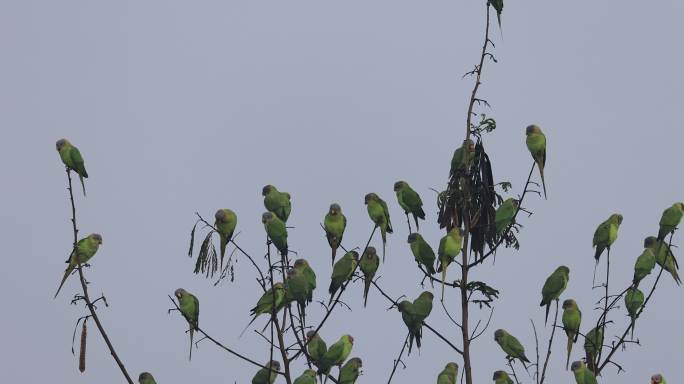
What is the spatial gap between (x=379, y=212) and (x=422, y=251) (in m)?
0.85

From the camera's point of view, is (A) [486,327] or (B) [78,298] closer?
(B) [78,298]

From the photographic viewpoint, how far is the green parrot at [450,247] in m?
9.66

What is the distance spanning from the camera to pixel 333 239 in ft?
36.7

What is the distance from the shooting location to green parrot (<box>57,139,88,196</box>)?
11.9 m

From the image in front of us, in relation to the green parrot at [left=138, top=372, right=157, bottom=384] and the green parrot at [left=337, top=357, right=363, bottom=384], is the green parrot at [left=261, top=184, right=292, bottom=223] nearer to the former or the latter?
the green parrot at [left=337, top=357, right=363, bottom=384]

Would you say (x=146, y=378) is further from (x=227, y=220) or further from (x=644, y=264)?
(x=644, y=264)

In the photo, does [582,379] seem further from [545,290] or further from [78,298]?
[78,298]

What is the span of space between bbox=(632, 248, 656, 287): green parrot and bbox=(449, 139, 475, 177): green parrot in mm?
2138

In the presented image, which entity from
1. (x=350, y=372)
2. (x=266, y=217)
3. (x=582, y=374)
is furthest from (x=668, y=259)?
(x=266, y=217)

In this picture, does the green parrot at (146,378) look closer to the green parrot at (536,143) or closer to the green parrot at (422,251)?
the green parrot at (422,251)

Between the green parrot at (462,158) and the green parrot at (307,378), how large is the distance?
2.35 metres

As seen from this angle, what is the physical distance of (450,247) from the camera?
9.91 metres

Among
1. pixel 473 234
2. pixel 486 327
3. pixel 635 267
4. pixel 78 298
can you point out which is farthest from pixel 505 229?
pixel 78 298

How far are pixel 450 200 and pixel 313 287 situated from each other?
2078mm
